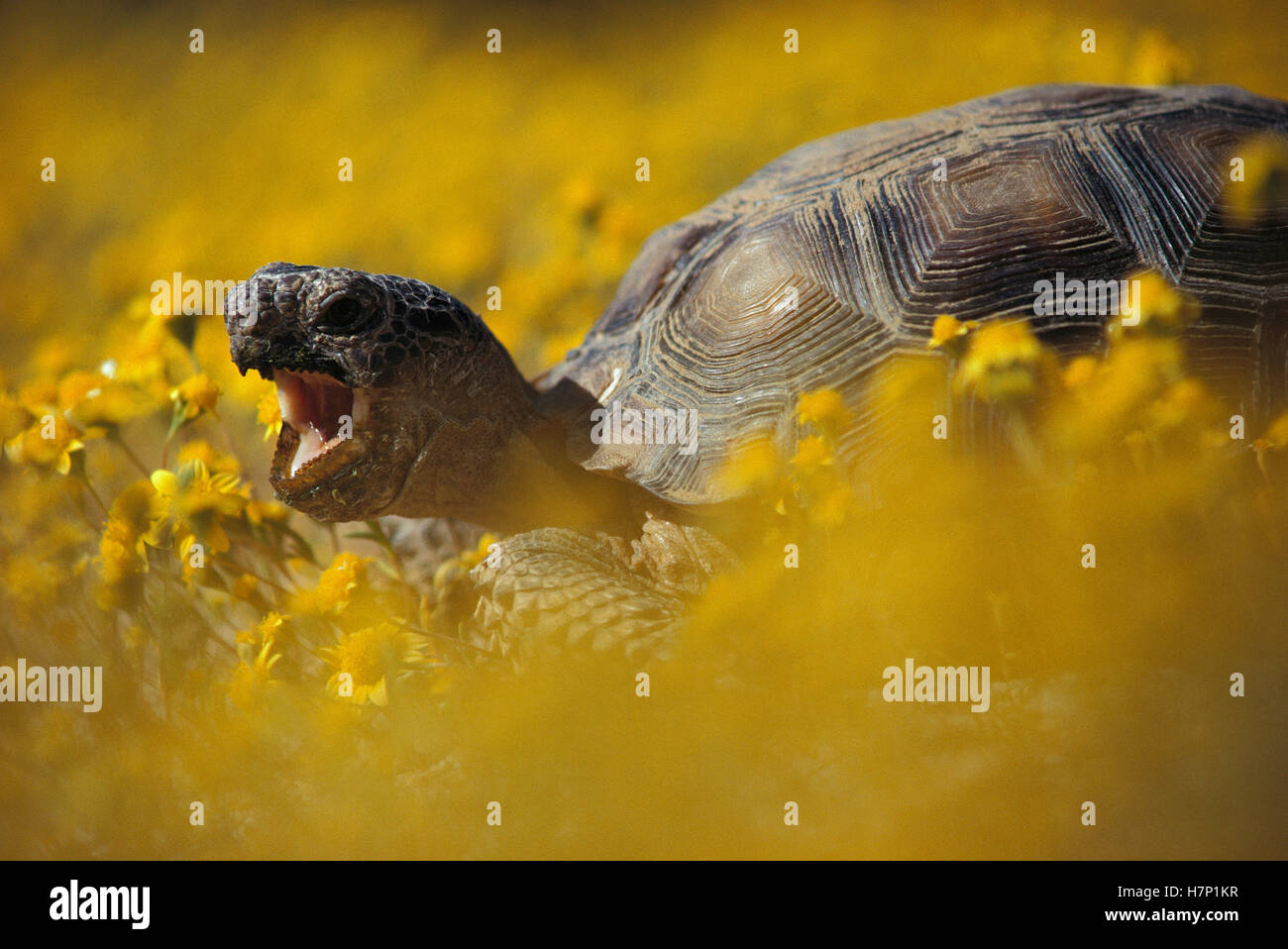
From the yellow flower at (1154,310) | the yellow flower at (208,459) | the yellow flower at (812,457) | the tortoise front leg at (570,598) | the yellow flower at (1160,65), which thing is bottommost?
the tortoise front leg at (570,598)

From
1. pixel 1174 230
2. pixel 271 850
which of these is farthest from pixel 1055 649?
pixel 271 850

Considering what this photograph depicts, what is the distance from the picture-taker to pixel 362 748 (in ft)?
6.66

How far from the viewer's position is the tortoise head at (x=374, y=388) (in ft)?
6.64

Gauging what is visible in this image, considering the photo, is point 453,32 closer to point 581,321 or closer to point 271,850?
point 581,321

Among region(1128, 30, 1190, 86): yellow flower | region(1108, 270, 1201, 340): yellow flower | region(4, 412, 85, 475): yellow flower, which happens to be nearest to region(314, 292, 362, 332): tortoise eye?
Result: region(4, 412, 85, 475): yellow flower

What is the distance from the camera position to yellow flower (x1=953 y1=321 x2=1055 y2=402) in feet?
5.94

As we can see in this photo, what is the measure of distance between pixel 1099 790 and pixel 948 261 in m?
1.27

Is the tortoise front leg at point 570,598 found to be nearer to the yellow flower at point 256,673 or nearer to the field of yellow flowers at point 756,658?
the field of yellow flowers at point 756,658

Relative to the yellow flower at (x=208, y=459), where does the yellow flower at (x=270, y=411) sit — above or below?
above

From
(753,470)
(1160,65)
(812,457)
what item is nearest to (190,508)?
(753,470)

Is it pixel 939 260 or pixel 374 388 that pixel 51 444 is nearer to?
pixel 374 388

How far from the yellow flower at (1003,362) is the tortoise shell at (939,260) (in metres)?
0.23

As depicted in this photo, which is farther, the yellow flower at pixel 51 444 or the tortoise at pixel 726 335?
the yellow flower at pixel 51 444

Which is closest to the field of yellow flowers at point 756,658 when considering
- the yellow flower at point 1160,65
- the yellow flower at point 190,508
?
the yellow flower at point 190,508
